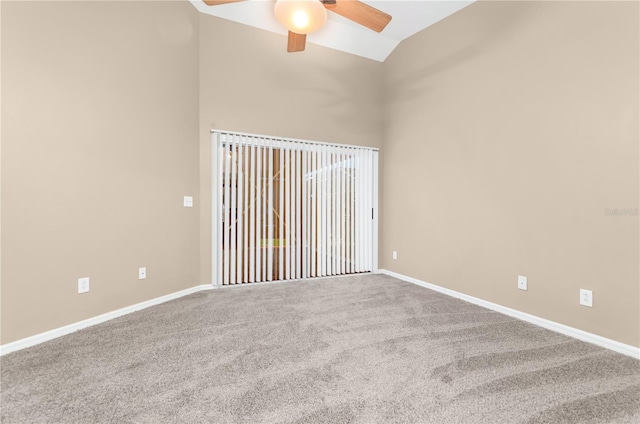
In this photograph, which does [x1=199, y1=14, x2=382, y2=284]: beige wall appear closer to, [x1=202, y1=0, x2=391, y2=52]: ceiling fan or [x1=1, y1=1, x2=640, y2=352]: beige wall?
[x1=1, y1=1, x2=640, y2=352]: beige wall

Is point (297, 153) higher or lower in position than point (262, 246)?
higher

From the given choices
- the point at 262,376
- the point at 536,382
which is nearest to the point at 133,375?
the point at 262,376

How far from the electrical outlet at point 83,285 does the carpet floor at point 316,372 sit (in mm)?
323

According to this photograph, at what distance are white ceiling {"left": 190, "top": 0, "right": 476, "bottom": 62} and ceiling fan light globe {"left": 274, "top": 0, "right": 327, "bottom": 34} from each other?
1569 mm

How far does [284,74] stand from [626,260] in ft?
13.0

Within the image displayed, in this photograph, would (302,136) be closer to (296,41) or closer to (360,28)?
(296,41)

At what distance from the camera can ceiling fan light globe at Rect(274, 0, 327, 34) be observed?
196 centimetres

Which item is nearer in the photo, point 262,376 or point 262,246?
point 262,376

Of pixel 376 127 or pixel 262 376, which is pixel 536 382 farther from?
pixel 376 127

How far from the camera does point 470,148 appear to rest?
10.2ft

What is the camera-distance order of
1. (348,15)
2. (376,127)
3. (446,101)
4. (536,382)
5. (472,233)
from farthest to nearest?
1. (376,127)
2. (446,101)
3. (472,233)
4. (348,15)
5. (536,382)

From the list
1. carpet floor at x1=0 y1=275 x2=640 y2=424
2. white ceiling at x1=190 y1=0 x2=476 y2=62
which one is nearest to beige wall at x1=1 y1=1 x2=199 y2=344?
carpet floor at x1=0 y1=275 x2=640 y2=424

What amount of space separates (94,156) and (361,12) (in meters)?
Result: 2.56

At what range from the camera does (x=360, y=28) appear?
12.7ft
